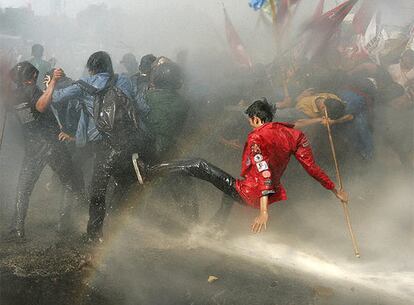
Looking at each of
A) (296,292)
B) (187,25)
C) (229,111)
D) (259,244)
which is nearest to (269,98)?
(229,111)

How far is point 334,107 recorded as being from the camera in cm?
658

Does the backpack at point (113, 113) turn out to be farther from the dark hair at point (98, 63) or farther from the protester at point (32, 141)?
the protester at point (32, 141)

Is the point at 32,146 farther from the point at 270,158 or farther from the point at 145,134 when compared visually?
the point at 270,158

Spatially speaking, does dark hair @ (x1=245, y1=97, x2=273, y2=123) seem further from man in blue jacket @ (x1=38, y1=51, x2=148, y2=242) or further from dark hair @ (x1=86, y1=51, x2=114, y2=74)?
dark hair @ (x1=86, y1=51, x2=114, y2=74)

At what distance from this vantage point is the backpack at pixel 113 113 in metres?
4.88

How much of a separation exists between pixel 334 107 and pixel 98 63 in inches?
143

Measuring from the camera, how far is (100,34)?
725 inches

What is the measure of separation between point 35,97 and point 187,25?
1162 centimetres

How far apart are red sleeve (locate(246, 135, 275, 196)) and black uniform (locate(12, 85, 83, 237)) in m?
2.59

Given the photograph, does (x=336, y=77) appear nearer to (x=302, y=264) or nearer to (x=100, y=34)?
(x=302, y=264)

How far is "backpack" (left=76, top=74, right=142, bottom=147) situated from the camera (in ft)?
16.0

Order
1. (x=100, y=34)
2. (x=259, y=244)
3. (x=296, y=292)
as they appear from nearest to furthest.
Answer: (x=296, y=292), (x=259, y=244), (x=100, y=34)

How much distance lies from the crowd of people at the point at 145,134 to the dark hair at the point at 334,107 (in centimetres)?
2

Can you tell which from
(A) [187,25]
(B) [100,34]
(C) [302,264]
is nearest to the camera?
(C) [302,264]
